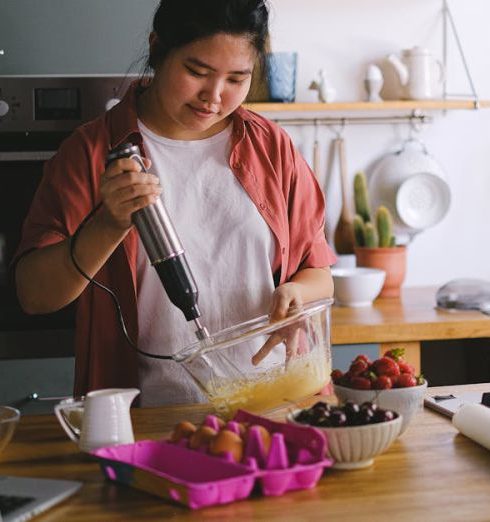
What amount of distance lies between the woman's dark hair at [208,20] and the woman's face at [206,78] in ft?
0.05

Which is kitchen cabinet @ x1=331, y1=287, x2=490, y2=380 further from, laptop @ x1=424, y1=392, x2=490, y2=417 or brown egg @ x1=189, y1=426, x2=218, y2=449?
brown egg @ x1=189, y1=426, x2=218, y2=449

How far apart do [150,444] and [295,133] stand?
7.35ft

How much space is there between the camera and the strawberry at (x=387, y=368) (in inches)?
58.1

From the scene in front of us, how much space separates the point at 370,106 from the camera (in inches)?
126

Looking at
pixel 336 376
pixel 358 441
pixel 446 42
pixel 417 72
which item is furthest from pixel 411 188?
pixel 358 441

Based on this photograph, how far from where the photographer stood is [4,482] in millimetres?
1277

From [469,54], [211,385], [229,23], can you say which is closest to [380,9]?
[469,54]

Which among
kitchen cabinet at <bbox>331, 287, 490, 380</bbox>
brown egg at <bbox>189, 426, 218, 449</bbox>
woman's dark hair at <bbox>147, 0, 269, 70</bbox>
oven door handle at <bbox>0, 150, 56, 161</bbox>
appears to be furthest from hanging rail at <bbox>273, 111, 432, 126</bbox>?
brown egg at <bbox>189, 426, 218, 449</bbox>

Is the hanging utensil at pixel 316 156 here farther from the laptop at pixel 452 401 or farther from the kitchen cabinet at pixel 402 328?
the laptop at pixel 452 401

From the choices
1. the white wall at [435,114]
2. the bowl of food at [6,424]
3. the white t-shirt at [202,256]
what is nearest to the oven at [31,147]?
the white t-shirt at [202,256]

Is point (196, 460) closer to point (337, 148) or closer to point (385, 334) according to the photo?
point (385, 334)

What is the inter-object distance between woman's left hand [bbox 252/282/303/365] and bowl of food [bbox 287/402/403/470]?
0.16 metres

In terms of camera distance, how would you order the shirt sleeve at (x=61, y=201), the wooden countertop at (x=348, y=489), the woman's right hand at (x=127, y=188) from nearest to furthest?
the wooden countertop at (x=348, y=489)
the woman's right hand at (x=127, y=188)
the shirt sleeve at (x=61, y=201)

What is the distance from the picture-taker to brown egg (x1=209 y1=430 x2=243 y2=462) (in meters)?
1.22
